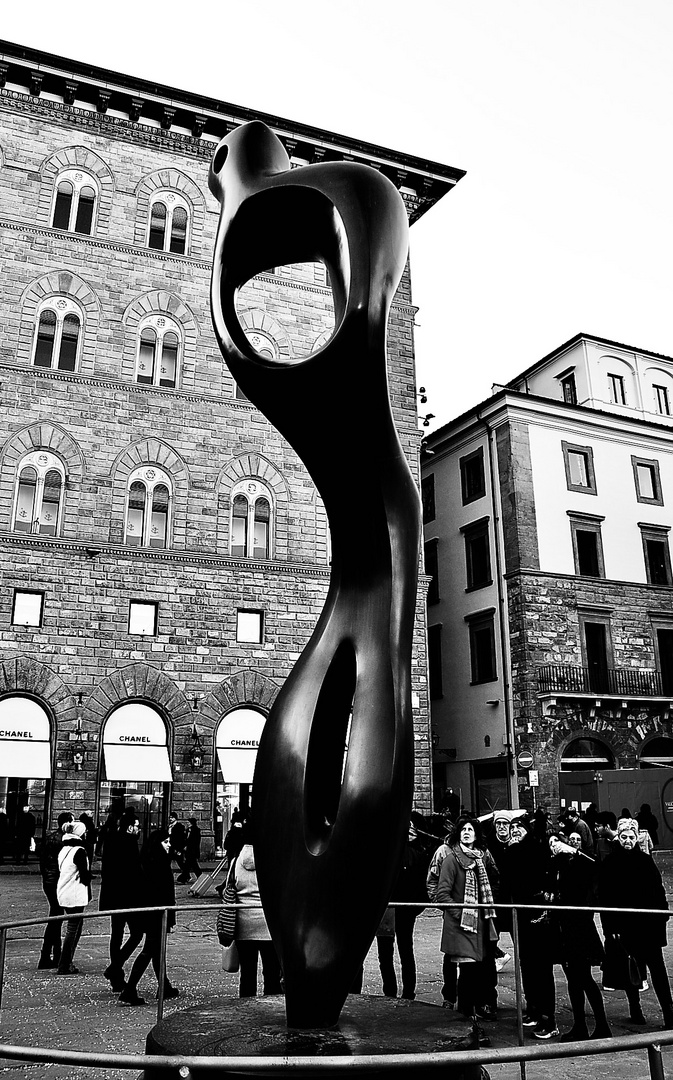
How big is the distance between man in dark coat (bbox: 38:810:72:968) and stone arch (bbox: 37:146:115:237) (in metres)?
18.4

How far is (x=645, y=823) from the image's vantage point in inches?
713

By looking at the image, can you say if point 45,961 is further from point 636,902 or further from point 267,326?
point 267,326

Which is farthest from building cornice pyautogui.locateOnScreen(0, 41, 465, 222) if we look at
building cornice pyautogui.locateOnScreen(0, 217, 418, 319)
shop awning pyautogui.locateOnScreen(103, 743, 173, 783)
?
shop awning pyautogui.locateOnScreen(103, 743, 173, 783)

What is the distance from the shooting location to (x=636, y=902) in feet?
22.6

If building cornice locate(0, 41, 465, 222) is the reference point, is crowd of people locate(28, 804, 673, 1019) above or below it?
below

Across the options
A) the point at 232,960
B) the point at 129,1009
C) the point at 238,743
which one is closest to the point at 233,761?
the point at 238,743

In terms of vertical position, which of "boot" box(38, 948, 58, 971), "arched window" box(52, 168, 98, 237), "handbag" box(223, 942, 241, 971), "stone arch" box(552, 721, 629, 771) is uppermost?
"arched window" box(52, 168, 98, 237)

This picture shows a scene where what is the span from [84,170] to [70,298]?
12.5 ft

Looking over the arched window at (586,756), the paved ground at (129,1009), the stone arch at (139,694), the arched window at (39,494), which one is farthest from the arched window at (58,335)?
the arched window at (586,756)

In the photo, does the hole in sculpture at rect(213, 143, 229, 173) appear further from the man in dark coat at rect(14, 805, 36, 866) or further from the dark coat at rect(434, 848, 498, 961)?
the man in dark coat at rect(14, 805, 36, 866)

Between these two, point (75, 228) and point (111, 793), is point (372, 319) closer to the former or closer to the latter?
point (111, 793)

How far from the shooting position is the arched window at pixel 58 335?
22812 millimetres

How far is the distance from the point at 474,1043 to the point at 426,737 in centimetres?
2033

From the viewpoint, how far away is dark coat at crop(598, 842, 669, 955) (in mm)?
6750
